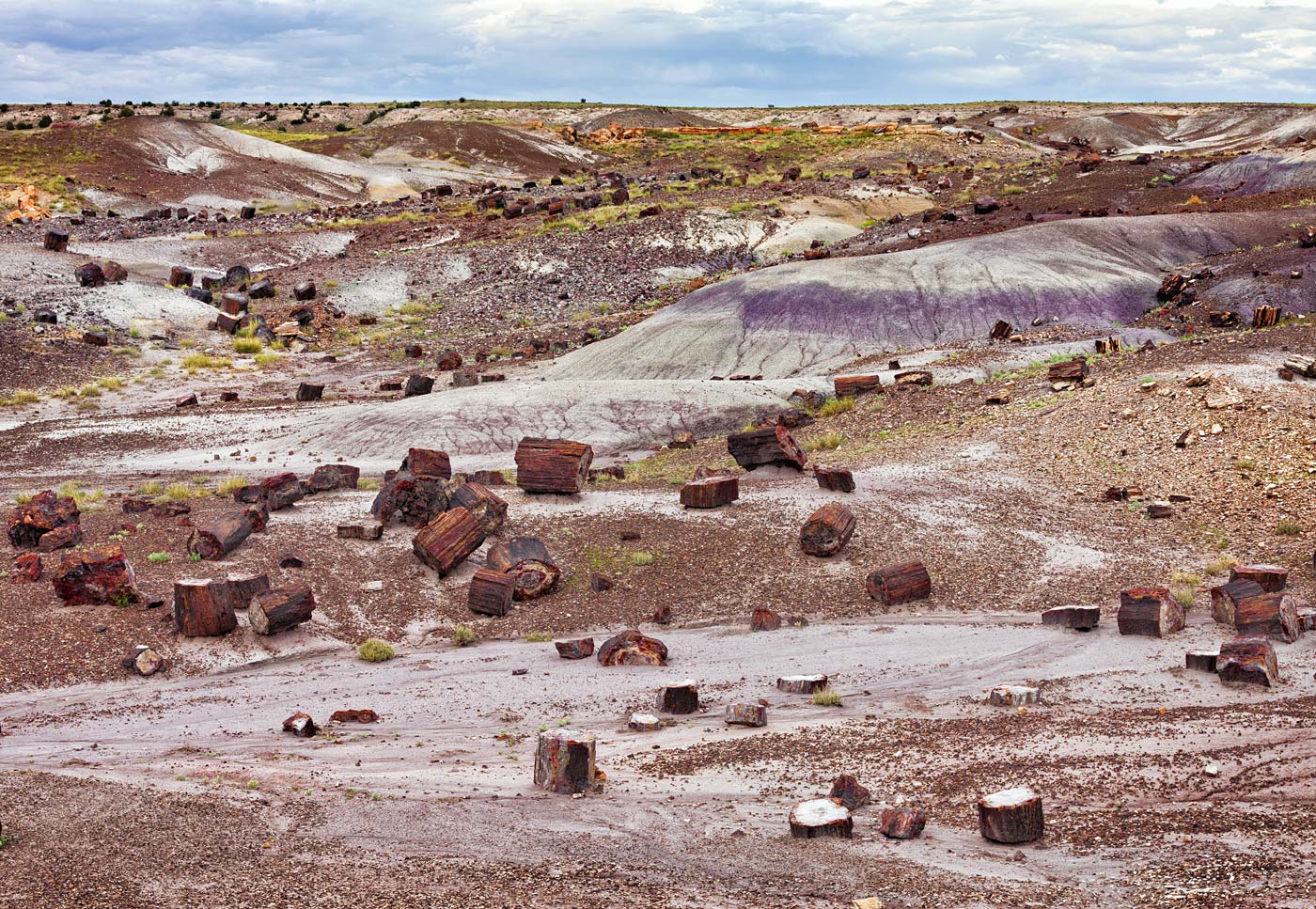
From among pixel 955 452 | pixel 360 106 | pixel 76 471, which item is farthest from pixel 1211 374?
pixel 360 106

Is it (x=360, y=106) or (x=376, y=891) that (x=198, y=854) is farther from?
(x=360, y=106)

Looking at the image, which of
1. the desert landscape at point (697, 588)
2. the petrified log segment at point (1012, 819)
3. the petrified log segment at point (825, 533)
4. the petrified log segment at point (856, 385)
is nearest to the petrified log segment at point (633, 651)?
the desert landscape at point (697, 588)

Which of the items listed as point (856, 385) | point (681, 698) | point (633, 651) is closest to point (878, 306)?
point (856, 385)

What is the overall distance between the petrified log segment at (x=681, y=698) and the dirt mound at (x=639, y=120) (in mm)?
92788

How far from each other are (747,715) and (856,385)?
47.0ft

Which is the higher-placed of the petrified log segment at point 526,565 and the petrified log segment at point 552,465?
the petrified log segment at point 552,465

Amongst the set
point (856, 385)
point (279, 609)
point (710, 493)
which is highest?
point (856, 385)

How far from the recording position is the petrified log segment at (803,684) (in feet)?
37.2

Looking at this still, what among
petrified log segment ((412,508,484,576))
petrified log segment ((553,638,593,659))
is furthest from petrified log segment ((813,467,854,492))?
petrified log segment ((553,638,593,659))

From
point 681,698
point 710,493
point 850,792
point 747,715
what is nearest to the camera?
point 850,792

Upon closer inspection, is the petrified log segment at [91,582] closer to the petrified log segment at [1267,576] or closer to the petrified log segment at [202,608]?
the petrified log segment at [202,608]

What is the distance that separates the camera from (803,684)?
37.3 ft

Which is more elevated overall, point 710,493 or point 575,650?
point 710,493

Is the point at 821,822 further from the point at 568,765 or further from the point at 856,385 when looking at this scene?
the point at 856,385
